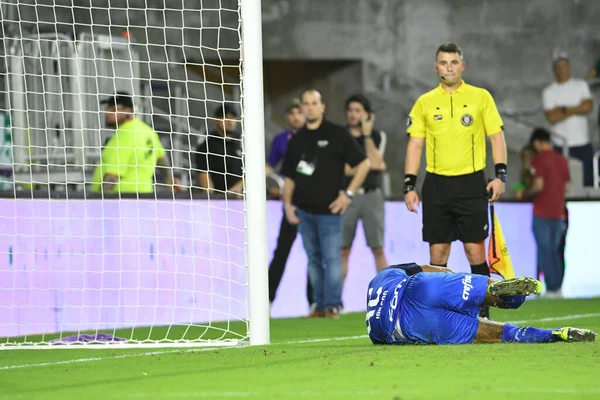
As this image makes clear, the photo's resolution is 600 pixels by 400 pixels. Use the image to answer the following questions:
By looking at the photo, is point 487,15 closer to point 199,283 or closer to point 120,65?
point 120,65

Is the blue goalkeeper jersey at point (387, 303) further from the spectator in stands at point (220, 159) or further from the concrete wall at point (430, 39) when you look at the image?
the concrete wall at point (430, 39)

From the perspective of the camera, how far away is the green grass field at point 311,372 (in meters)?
4.89

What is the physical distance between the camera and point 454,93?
8.72m

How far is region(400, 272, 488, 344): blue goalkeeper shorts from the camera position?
6.66 metres

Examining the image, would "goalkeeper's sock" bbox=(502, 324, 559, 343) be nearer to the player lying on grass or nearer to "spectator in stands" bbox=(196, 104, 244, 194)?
the player lying on grass

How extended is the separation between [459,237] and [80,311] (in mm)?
3532

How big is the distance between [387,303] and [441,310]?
1.00 ft

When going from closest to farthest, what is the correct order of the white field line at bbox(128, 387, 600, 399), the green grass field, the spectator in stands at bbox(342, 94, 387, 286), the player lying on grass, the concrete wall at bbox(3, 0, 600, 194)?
the white field line at bbox(128, 387, 600, 399), the green grass field, the player lying on grass, the spectator in stands at bbox(342, 94, 387, 286), the concrete wall at bbox(3, 0, 600, 194)

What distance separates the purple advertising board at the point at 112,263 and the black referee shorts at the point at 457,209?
1542 millimetres

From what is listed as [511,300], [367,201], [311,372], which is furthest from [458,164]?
[367,201]

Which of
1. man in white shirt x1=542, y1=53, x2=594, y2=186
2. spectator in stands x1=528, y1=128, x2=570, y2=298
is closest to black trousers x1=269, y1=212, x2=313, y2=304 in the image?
spectator in stands x1=528, y1=128, x2=570, y2=298

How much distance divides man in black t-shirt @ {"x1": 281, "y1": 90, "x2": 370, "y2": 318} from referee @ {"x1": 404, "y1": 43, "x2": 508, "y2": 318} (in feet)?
9.10

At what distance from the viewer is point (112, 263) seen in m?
10.5

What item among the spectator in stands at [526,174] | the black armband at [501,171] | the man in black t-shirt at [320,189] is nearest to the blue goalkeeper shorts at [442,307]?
the black armband at [501,171]
